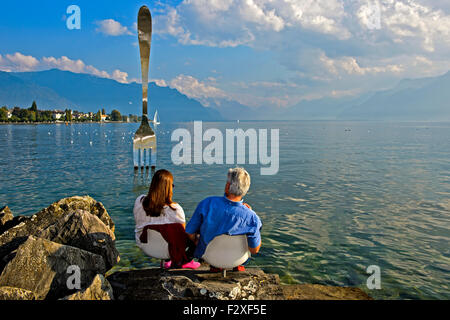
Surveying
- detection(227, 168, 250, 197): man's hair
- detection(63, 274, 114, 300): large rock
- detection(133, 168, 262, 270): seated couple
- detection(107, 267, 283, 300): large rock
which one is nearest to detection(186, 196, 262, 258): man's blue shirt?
detection(133, 168, 262, 270): seated couple

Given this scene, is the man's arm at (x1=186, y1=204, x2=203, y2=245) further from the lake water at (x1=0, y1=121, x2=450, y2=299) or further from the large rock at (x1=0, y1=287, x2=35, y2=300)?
the lake water at (x1=0, y1=121, x2=450, y2=299)

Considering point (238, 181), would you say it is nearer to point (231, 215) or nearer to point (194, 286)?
point (231, 215)

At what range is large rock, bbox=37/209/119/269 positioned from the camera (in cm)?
857

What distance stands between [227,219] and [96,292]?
2.59 m

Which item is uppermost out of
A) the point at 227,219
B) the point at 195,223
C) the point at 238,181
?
the point at 238,181

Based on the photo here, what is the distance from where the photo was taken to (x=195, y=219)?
21.8 ft

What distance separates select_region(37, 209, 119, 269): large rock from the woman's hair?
8.07ft

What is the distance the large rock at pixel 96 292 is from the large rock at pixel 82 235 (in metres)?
2.57

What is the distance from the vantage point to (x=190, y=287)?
6.15 meters

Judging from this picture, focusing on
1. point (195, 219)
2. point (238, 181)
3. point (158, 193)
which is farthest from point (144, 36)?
point (238, 181)

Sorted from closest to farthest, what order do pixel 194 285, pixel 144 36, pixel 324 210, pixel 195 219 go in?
pixel 194 285 < pixel 195 219 < pixel 144 36 < pixel 324 210

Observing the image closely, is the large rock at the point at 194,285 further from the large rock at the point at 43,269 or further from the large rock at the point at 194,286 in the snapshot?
the large rock at the point at 43,269

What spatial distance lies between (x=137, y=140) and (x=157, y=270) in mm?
13191
